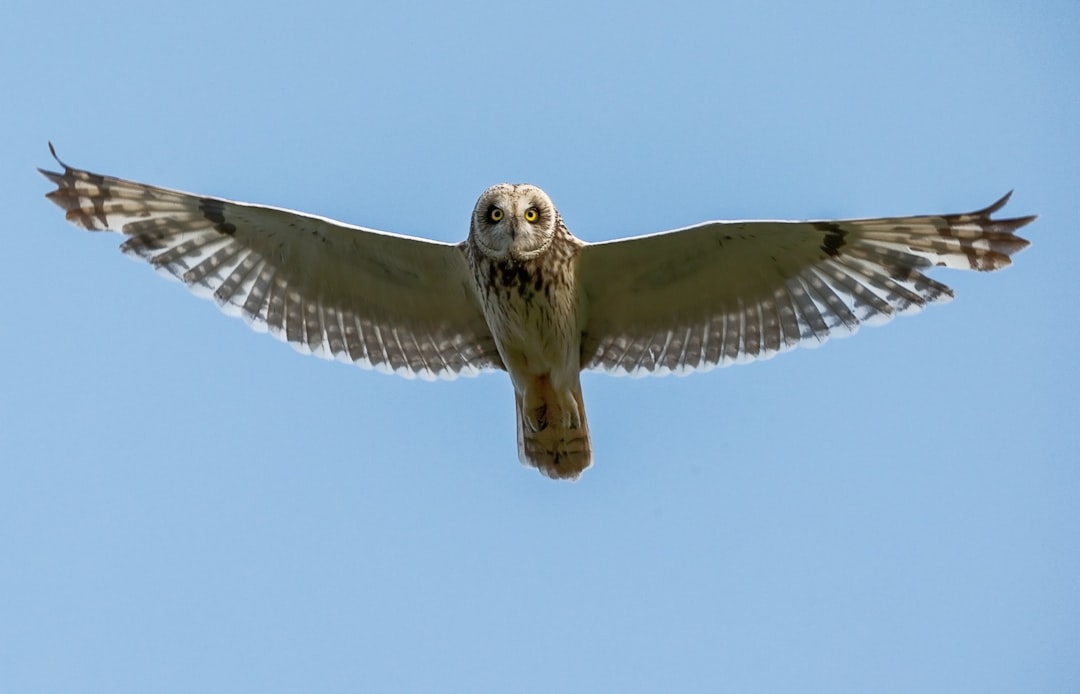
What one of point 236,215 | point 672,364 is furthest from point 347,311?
point 672,364

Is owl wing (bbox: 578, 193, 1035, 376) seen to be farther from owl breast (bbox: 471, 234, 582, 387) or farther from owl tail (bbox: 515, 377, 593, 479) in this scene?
owl tail (bbox: 515, 377, 593, 479)

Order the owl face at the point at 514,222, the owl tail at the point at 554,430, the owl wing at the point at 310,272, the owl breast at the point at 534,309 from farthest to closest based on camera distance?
the owl tail at the point at 554,430
the owl wing at the point at 310,272
the owl breast at the point at 534,309
the owl face at the point at 514,222

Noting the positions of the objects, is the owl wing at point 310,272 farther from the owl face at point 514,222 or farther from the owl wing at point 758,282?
the owl wing at point 758,282

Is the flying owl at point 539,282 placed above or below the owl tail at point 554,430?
above

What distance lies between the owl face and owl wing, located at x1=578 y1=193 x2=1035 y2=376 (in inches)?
14.6

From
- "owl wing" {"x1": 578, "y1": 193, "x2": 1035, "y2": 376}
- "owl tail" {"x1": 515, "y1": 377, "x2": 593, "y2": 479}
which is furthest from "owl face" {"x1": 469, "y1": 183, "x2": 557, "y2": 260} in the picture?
"owl tail" {"x1": 515, "y1": 377, "x2": 593, "y2": 479}

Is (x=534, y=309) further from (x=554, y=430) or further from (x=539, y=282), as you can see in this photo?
(x=554, y=430)

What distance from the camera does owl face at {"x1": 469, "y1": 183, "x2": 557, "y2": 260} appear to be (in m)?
7.47

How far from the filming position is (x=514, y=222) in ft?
24.4

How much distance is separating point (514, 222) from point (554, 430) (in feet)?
4.54

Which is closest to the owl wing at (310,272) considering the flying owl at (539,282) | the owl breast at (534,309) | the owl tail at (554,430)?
the flying owl at (539,282)

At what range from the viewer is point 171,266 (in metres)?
8.15

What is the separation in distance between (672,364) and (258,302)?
97.3 inches

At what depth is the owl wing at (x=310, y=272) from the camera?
26.1ft
